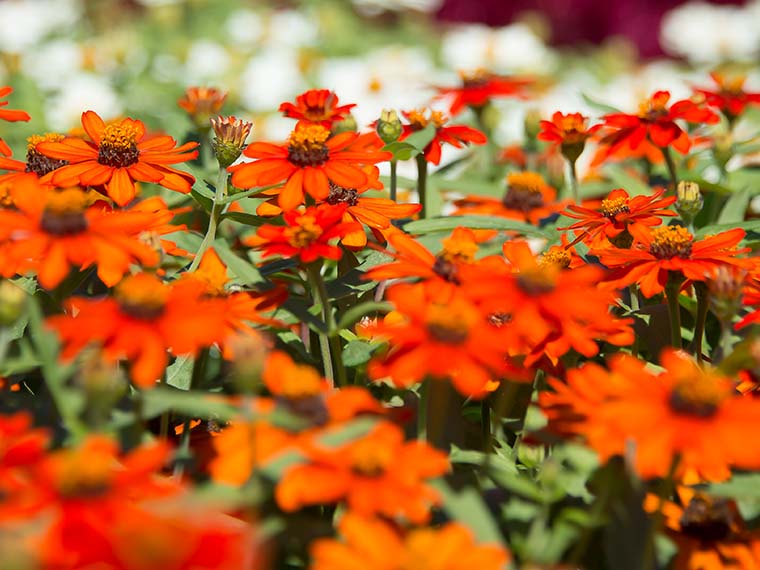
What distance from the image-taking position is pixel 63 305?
715mm

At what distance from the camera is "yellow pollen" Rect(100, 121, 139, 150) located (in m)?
0.77

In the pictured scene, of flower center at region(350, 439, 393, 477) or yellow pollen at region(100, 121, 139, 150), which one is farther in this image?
yellow pollen at region(100, 121, 139, 150)

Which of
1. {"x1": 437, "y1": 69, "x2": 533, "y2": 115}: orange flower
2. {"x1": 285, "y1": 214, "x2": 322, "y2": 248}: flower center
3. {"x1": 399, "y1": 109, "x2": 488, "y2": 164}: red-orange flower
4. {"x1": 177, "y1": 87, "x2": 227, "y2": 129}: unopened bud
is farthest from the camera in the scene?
{"x1": 437, "y1": 69, "x2": 533, "y2": 115}: orange flower

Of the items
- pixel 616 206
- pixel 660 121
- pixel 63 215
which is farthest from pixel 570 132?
pixel 63 215

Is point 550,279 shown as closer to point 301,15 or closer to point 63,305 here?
point 63,305

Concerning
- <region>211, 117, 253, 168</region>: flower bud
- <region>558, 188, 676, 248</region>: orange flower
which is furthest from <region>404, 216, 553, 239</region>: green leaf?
<region>211, 117, 253, 168</region>: flower bud

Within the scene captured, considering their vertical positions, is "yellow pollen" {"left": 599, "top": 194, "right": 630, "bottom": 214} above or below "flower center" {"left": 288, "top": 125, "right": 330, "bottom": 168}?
below

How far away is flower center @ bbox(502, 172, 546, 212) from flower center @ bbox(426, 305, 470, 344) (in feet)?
1.94

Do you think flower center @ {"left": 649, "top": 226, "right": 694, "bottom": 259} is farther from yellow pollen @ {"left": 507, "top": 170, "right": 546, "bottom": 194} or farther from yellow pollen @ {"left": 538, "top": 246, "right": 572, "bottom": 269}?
yellow pollen @ {"left": 507, "top": 170, "right": 546, "bottom": 194}

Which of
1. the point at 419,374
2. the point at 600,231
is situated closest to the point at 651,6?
the point at 600,231

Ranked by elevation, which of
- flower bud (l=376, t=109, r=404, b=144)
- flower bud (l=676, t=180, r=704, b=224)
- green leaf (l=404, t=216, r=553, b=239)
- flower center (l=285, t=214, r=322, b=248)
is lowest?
green leaf (l=404, t=216, r=553, b=239)

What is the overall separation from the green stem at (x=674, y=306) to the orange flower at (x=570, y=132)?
264 millimetres

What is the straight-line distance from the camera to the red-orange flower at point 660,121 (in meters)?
0.91

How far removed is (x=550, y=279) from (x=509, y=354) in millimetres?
108
